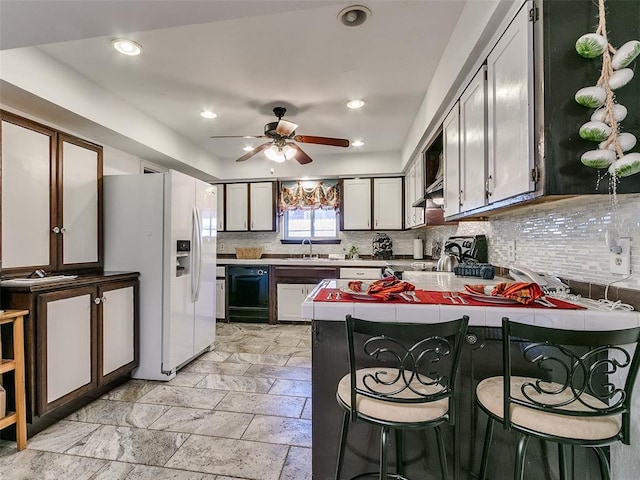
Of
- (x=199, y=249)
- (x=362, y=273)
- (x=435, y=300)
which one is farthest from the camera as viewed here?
(x=362, y=273)

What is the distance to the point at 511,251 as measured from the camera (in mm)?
2242

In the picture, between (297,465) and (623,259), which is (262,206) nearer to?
(297,465)

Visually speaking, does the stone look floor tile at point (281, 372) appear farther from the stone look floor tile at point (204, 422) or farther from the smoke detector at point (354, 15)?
the smoke detector at point (354, 15)

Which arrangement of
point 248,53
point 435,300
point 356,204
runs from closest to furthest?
point 435,300, point 248,53, point 356,204

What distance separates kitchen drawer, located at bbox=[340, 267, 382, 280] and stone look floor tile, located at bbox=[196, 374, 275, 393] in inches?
78.6

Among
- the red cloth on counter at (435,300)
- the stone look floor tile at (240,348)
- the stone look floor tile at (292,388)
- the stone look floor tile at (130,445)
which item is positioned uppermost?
the red cloth on counter at (435,300)

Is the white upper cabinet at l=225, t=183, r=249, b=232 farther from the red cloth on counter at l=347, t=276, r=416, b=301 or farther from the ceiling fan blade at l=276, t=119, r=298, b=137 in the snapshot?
the red cloth on counter at l=347, t=276, r=416, b=301

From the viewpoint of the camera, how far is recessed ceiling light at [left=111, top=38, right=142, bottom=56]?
212 centimetres

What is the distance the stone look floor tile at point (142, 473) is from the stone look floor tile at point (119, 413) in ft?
1.36

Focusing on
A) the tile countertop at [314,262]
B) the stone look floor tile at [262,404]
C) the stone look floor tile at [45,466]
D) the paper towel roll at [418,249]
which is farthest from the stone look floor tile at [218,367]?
the paper towel roll at [418,249]

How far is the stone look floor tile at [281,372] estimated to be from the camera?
2.88 m

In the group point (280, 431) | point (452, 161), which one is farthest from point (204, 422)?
point (452, 161)

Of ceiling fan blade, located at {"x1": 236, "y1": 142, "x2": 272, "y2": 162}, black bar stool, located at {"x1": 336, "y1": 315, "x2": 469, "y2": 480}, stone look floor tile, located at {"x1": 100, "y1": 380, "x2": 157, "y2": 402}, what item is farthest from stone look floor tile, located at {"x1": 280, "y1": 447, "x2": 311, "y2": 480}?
ceiling fan blade, located at {"x1": 236, "y1": 142, "x2": 272, "y2": 162}

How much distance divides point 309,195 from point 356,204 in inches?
30.6
